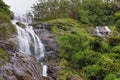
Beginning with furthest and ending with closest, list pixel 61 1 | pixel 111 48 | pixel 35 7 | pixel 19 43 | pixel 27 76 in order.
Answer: pixel 35 7 < pixel 61 1 < pixel 111 48 < pixel 19 43 < pixel 27 76

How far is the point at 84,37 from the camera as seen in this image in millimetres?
36000

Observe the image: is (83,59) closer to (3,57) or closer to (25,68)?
(25,68)

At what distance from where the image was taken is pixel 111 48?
3750cm

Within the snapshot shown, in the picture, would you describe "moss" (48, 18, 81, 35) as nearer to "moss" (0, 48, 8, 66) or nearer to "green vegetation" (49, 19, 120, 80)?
"green vegetation" (49, 19, 120, 80)

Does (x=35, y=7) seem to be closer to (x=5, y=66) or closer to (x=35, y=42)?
(x=35, y=42)

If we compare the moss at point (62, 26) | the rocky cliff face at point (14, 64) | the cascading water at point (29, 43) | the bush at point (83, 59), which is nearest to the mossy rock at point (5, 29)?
the rocky cliff face at point (14, 64)

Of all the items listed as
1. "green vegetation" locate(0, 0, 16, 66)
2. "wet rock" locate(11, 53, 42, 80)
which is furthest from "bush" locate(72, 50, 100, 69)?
"green vegetation" locate(0, 0, 16, 66)

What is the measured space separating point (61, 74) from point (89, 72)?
2.79 metres

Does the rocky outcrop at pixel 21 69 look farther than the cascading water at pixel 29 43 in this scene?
No

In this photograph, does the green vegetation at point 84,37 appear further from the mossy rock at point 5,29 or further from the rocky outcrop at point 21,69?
the mossy rock at point 5,29

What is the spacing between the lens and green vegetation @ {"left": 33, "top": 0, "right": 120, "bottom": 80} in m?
29.6

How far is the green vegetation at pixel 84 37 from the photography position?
29609 mm

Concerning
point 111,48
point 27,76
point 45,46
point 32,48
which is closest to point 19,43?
point 32,48

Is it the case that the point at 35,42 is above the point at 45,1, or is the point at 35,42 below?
below
